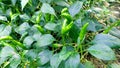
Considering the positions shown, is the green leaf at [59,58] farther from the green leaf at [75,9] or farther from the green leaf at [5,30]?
the green leaf at [5,30]

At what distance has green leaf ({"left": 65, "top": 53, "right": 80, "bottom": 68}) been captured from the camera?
1482mm

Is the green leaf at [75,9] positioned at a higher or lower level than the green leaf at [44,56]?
higher

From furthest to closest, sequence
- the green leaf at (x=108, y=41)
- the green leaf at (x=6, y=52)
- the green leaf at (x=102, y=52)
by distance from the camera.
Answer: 1. the green leaf at (x=6, y=52)
2. the green leaf at (x=108, y=41)
3. the green leaf at (x=102, y=52)

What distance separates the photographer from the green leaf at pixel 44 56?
163cm

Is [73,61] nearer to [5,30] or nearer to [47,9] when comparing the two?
[47,9]

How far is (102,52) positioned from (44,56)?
340 mm

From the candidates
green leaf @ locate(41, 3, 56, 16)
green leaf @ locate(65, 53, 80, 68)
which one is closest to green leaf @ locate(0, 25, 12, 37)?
green leaf @ locate(41, 3, 56, 16)

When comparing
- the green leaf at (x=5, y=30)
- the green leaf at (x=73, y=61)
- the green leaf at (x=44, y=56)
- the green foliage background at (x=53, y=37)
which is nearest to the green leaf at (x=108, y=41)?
the green foliage background at (x=53, y=37)

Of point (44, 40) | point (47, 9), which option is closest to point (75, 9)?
point (47, 9)

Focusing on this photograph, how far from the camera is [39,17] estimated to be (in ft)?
6.05

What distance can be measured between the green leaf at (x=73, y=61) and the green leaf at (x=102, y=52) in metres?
0.08

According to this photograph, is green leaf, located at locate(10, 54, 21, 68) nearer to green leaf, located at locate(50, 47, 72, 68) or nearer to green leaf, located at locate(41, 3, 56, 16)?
green leaf, located at locate(50, 47, 72, 68)

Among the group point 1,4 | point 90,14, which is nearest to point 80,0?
point 90,14

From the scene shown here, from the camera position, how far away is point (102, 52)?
1491 millimetres
